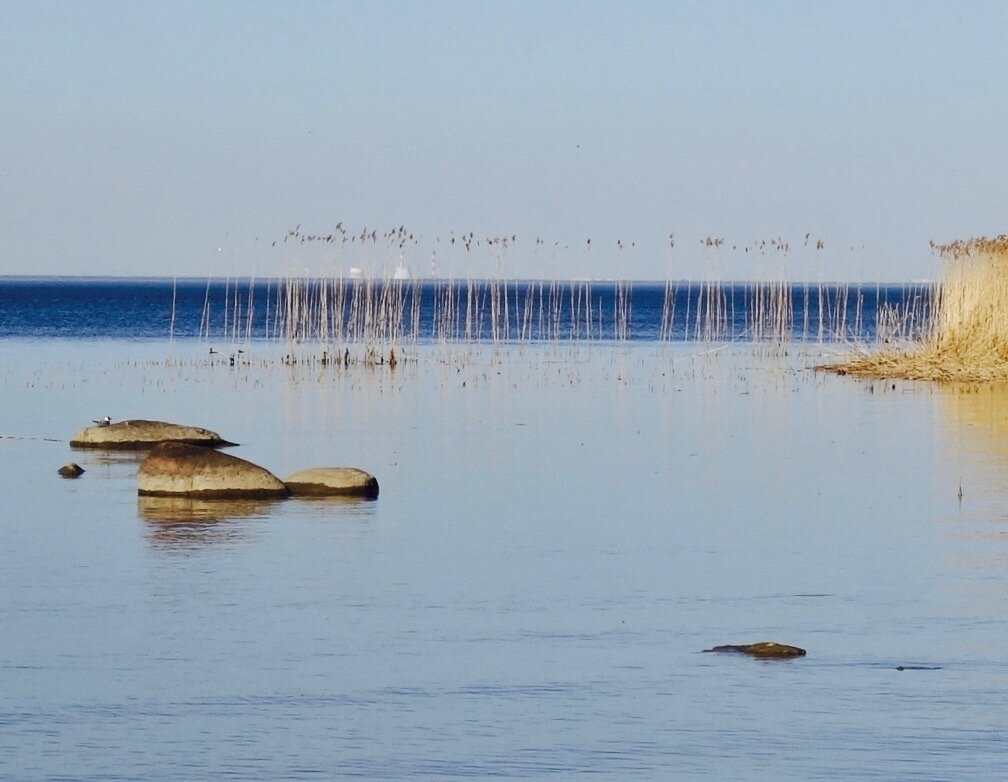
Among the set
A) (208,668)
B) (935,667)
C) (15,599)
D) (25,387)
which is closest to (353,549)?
(15,599)

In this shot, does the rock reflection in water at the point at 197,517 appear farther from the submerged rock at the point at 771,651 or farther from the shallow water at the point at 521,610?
the submerged rock at the point at 771,651

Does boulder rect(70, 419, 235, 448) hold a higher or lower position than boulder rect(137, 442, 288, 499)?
higher

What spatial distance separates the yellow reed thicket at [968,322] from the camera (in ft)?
109

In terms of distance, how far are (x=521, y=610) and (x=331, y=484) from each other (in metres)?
5.83

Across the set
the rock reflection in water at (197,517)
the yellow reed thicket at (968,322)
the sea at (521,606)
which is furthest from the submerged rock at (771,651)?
the yellow reed thicket at (968,322)

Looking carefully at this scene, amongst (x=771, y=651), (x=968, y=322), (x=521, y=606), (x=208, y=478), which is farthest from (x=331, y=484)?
(x=968, y=322)

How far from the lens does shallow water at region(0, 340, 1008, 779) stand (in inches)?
356

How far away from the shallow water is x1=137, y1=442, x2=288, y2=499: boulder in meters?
0.41

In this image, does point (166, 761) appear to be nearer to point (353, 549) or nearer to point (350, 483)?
point (353, 549)

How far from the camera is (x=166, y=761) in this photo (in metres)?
8.70

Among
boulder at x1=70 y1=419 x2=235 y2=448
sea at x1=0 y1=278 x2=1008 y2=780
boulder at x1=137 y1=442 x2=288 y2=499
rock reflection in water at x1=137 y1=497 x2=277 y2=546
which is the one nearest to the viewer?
sea at x1=0 y1=278 x2=1008 y2=780

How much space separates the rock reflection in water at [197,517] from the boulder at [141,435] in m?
4.57

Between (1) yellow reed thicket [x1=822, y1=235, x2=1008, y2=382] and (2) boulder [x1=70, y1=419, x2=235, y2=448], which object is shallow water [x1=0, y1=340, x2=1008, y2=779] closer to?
(2) boulder [x1=70, y1=419, x2=235, y2=448]

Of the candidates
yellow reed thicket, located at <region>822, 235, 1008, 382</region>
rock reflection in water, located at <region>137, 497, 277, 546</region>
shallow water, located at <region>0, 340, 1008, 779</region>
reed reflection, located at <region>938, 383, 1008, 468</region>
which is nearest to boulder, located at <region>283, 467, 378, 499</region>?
shallow water, located at <region>0, 340, 1008, 779</region>
